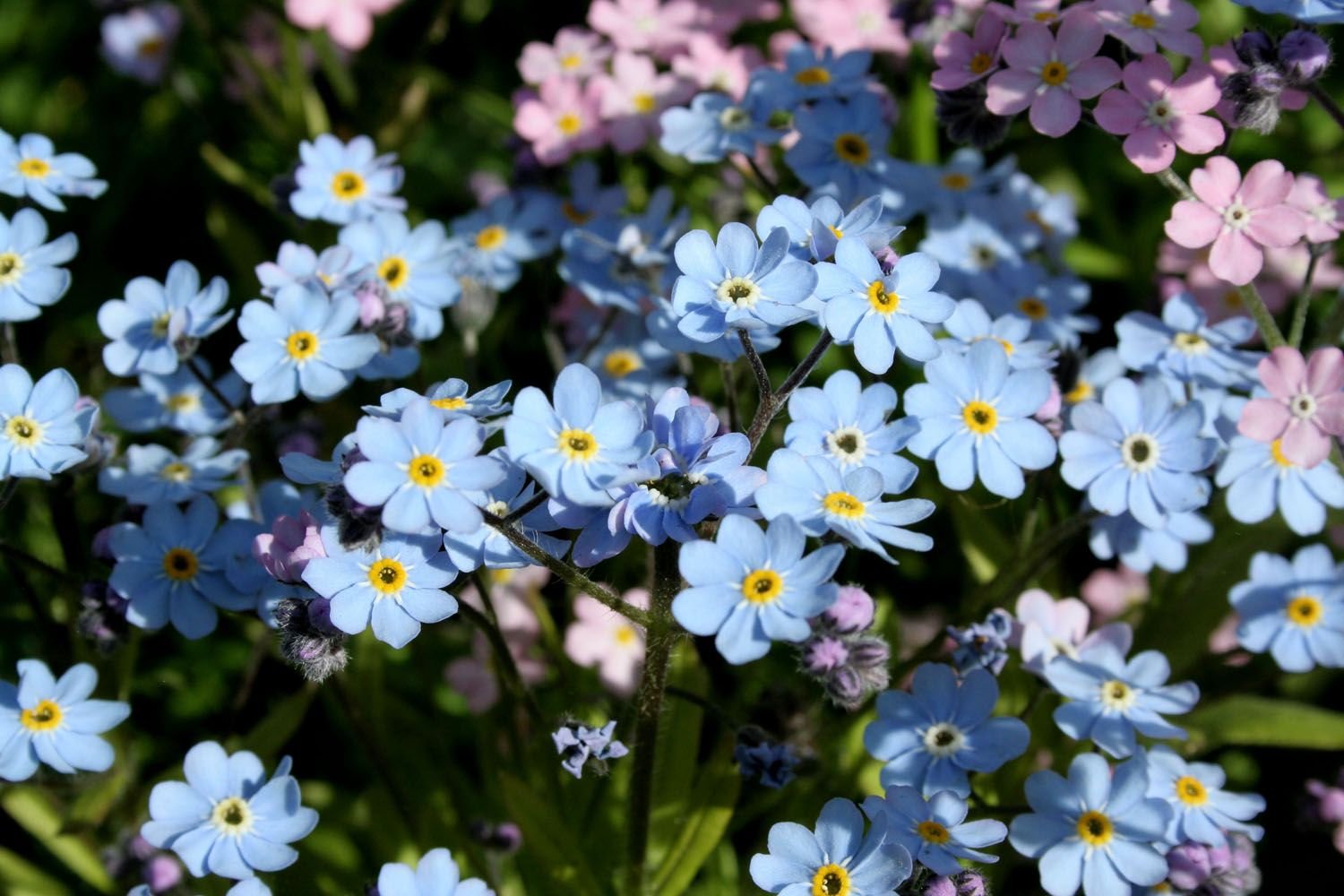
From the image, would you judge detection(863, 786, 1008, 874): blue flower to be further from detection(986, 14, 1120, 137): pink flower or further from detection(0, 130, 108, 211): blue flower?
detection(0, 130, 108, 211): blue flower

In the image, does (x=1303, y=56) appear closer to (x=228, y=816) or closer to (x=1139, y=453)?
(x=1139, y=453)

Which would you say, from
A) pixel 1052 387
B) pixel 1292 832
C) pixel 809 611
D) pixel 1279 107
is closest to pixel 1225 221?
pixel 1279 107

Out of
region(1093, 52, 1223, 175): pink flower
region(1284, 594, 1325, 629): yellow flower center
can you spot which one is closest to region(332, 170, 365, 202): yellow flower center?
region(1093, 52, 1223, 175): pink flower

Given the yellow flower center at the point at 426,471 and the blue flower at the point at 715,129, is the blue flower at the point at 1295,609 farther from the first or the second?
the yellow flower center at the point at 426,471

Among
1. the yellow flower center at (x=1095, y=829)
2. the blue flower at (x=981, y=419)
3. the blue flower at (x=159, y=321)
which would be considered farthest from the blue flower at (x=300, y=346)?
the yellow flower center at (x=1095, y=829)

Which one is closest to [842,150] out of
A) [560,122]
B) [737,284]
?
[560,122]

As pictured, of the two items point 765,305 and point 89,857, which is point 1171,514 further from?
point 89,857
